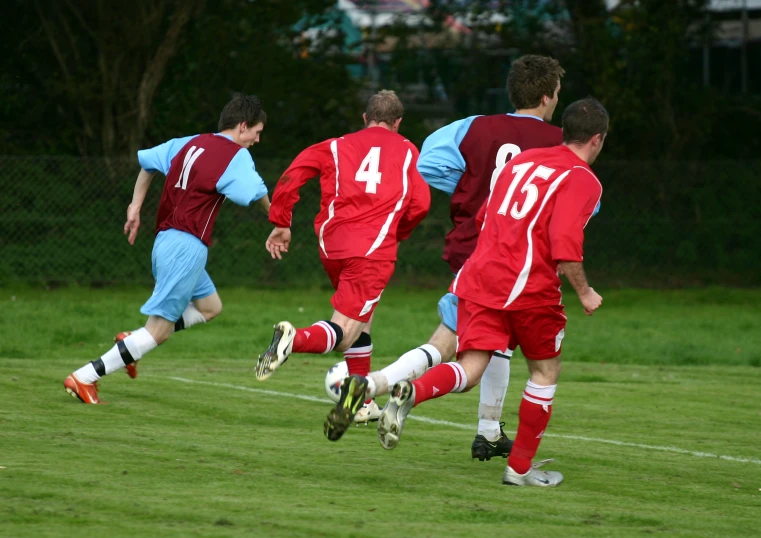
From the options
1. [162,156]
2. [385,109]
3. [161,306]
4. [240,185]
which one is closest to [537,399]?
[385,109]

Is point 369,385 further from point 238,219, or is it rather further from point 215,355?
point 238,219

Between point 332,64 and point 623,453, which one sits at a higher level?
point 623,453

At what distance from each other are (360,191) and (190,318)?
173 cm

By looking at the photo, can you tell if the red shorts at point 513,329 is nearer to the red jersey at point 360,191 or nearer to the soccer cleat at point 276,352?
the soccer cleat at point 276,352

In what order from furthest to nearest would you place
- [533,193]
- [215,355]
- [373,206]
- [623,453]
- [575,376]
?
1. [215,355]
2. [575,376]
3. [373,206]
4. [623,453]
5. [533,193]

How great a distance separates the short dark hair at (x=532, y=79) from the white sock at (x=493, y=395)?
1.37 metres

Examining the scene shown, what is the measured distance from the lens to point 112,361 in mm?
7781

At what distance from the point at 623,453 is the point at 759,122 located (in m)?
15.2

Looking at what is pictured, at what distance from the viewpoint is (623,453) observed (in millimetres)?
6789

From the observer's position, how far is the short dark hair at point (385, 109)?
7473mm

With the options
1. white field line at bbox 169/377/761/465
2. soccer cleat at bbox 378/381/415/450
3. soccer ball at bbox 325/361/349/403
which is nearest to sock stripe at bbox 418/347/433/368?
soccer ball at bbox 325/361/349/403

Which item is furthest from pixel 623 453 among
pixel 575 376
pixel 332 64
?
pixel 332 64

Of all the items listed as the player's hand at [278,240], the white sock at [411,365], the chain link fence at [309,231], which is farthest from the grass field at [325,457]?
the chain link fence at [309,231]

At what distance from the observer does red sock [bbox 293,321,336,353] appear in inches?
261
